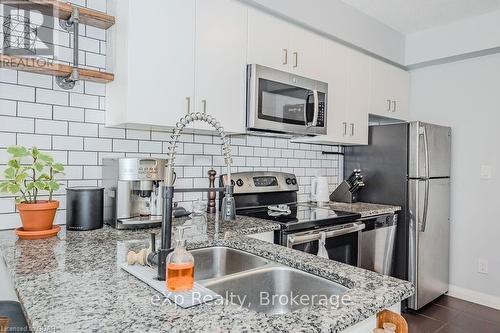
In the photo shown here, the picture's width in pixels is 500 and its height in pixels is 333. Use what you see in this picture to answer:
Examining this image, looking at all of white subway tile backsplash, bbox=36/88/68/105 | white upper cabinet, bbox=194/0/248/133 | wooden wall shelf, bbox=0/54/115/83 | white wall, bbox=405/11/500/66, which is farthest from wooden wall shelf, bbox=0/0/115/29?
white wall, bbox=405/11/500/66

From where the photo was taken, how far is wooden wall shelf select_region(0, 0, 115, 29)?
1.62 meters

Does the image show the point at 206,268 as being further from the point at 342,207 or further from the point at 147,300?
the point at 342,207

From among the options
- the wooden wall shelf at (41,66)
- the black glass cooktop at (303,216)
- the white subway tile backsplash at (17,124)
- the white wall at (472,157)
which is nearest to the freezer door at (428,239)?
the white wall at (472,157)

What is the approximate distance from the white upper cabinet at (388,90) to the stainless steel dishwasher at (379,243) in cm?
102

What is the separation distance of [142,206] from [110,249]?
0.51 metres

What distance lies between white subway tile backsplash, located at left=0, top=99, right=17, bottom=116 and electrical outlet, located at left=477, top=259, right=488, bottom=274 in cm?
371

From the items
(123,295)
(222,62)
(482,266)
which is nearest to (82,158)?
(222,62)

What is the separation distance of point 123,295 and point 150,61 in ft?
4.17

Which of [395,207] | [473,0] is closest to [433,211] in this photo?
[395,207]

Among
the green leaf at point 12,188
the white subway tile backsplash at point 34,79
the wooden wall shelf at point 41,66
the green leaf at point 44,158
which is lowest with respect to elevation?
the green leaf at point 12,188

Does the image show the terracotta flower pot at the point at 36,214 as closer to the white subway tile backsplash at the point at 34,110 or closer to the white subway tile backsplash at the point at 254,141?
the white subway tile backsplash at the point at 34,110

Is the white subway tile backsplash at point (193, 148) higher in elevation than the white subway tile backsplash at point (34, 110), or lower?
lower

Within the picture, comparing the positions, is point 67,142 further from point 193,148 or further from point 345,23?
point 345,23

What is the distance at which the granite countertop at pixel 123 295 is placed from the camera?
0.71m
